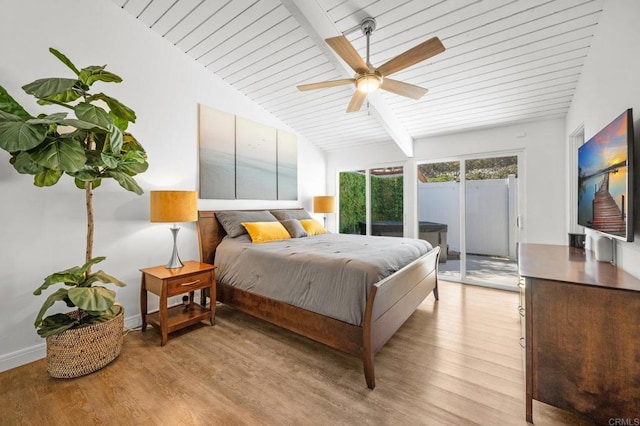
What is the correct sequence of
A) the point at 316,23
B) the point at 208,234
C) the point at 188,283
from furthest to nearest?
the point at 208,234
the point at 188,283
the point at 316,23

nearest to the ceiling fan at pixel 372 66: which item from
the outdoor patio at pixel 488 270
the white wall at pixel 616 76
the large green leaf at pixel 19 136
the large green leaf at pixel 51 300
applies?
the white wall at pixel 616 76

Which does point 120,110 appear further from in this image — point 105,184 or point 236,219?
point 236,219

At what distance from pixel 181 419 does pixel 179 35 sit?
3604 millimetres

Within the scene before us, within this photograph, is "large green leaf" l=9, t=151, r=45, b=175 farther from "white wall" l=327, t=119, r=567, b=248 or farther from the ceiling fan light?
"white wall" l=327, t=119, r=567, b=248

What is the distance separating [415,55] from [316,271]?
6.01 ft

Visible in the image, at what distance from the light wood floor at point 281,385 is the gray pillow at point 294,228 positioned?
57.3 inches

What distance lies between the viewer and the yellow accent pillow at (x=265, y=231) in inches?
133

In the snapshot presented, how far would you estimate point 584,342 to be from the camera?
56.6 inches

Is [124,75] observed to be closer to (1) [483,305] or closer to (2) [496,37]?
(2) [496,37]

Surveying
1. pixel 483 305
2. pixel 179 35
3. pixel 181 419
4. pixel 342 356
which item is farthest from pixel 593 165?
pixel 179 35

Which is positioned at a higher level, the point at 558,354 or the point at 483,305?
the point at 558,354

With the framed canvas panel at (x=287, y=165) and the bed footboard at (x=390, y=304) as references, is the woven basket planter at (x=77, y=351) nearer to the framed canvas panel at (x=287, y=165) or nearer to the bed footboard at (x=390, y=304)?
the bed footboard at (x=390, y=304)

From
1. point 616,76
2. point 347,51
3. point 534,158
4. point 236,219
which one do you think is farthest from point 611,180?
point 236,219

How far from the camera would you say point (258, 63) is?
132 inches
